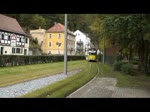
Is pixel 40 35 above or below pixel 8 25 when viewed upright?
below

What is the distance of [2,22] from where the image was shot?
6619cm

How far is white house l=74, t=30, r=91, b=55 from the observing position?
137 meters

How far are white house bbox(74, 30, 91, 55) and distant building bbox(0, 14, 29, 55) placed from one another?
194 ft

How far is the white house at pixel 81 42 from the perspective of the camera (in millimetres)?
136750

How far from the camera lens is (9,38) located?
218 feet

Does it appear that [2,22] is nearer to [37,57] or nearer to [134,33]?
[37,57]

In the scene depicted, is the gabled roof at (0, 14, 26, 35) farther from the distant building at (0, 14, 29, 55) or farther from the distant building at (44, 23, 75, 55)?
the distant building at (44, 23, 75, 55)

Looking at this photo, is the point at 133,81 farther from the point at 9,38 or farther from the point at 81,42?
the point at 81,42

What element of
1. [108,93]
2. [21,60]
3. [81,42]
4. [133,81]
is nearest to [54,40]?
[81,42]

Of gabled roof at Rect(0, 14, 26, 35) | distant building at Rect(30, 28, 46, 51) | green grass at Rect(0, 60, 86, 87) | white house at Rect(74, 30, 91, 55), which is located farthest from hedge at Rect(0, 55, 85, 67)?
white house at Rect(74, 30, 91, 55)

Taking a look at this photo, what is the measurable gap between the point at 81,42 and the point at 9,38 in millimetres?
77498
